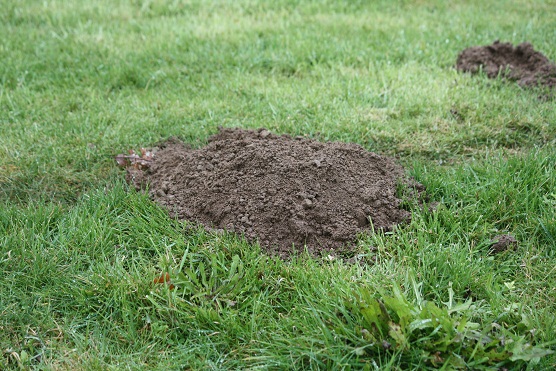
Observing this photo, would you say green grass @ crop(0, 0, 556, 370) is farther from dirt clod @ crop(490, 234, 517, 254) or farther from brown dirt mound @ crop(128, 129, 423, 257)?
brown dirt mound @ crop(128, 129, 423, 257)

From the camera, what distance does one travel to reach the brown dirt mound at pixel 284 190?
3508 millimetres

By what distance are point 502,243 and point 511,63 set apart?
2947mm

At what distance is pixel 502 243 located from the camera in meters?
3.40

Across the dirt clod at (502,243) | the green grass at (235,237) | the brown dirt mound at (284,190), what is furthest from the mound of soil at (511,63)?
the dirt clod at (502,243)

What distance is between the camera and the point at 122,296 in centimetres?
307

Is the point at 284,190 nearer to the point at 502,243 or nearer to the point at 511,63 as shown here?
the point at 502,243

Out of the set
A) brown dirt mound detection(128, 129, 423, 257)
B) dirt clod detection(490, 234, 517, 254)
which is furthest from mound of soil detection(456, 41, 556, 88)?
dirt clod detection(490, 234, 517, 254)

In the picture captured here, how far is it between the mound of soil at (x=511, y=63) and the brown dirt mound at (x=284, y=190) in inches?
84.5

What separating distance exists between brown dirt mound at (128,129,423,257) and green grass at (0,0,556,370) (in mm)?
164

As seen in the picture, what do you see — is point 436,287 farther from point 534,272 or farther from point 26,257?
point 26,257

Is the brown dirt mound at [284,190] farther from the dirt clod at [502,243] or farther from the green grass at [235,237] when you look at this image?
the dirt clod at [502,243]

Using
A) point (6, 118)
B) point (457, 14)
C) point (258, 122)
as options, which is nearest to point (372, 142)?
point (258, 122)

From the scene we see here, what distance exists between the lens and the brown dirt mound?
11.5ft

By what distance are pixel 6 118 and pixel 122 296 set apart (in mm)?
2841
